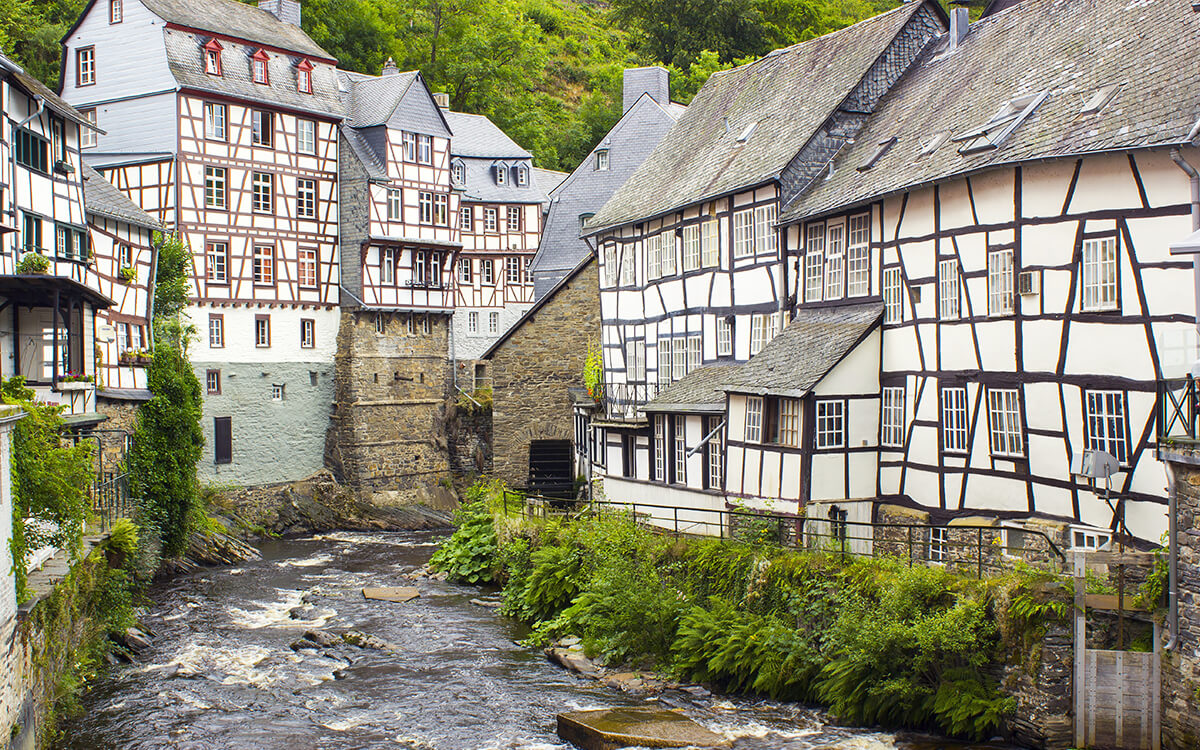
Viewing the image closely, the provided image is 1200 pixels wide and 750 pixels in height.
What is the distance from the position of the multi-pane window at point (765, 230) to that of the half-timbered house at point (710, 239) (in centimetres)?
4

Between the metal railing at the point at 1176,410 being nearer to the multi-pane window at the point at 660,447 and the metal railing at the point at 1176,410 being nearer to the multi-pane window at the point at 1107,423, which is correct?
the multi-pane window at the point at 1107,423

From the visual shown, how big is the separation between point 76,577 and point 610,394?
1651 centimetres

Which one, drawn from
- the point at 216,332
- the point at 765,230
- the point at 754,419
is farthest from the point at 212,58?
the point at 754,419

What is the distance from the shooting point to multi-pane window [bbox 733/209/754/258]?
82.5 ft

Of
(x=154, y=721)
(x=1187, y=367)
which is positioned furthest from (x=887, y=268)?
(x=154, y=721)

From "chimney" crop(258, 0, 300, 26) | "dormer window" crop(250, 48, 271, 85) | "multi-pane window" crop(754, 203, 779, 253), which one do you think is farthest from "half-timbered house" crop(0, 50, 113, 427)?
"chimney" crop(258, 0, 300, 26)

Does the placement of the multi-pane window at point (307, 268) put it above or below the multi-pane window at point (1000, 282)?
above

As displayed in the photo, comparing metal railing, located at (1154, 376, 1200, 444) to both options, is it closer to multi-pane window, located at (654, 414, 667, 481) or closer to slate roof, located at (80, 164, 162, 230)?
multi-pane window, located at (654, 414, 667, 481)

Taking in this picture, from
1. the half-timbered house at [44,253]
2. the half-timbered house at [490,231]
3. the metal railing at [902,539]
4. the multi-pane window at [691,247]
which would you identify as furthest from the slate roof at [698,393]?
the half-timbered house at [490,231]

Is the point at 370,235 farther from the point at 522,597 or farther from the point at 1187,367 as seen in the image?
the point at 1187,367

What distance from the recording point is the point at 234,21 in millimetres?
39156

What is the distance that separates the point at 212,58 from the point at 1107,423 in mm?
30373

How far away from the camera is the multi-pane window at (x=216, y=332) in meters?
37.2

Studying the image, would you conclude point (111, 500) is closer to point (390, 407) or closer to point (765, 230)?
point (765, 230)
